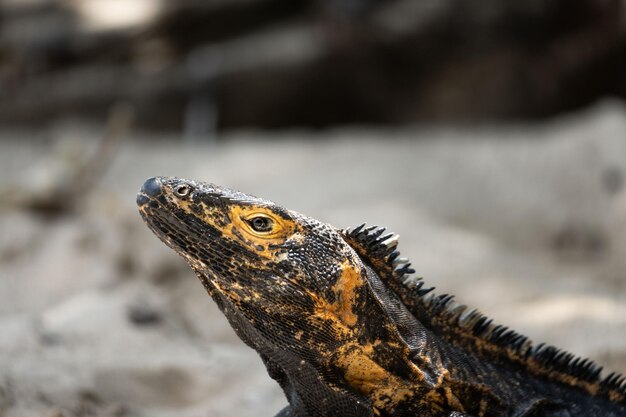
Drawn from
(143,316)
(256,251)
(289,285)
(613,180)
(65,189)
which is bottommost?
(289,285)

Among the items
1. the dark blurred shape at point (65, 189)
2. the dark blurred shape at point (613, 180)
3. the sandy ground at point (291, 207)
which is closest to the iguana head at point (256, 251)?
the sandy ground at point (291, 207)

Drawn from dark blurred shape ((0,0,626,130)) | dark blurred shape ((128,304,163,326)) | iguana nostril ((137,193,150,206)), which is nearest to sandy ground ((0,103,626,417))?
dark blurred shape ((128,304,163,326))

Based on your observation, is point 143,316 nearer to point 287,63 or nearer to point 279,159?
point 279,159

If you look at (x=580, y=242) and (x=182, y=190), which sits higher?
(x=580, y=242)

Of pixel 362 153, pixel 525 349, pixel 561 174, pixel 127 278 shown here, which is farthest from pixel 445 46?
pixel 525 349

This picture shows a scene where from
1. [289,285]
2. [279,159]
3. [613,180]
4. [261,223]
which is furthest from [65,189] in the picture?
[289,285]

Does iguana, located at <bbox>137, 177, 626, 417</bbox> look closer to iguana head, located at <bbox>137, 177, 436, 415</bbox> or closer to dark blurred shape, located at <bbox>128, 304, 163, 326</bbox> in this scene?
iguana head, located at <bbox>137, 177, 436, 415</bbox>
